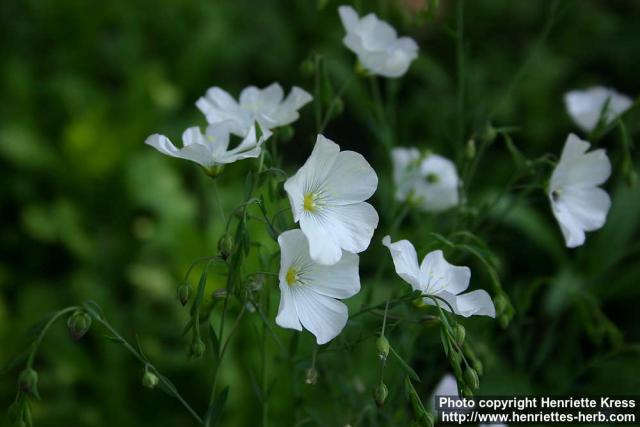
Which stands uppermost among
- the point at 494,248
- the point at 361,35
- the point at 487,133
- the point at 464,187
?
the point at 361,35

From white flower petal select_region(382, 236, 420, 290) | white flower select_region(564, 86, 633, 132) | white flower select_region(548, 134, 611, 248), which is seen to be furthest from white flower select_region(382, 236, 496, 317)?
white flower select_region(564, 86, 633, 132)

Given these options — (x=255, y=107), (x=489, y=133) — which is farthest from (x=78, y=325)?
(x=489, y=133)

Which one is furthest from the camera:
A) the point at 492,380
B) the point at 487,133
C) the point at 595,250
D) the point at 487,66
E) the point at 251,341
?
the point at 487,66

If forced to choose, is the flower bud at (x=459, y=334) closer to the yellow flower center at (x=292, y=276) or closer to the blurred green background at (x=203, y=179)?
the yellow flower center at (x=292, y=276)

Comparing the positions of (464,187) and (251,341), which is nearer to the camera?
(464,187)

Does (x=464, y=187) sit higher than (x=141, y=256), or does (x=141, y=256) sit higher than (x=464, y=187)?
(x=464, y=187)

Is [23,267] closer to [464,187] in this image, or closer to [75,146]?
[75,146]

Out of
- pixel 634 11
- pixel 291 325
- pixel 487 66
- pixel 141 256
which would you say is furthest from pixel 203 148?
pixel 634 11

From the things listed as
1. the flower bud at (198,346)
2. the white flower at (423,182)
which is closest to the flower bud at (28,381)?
the flower bud at (198,346)
